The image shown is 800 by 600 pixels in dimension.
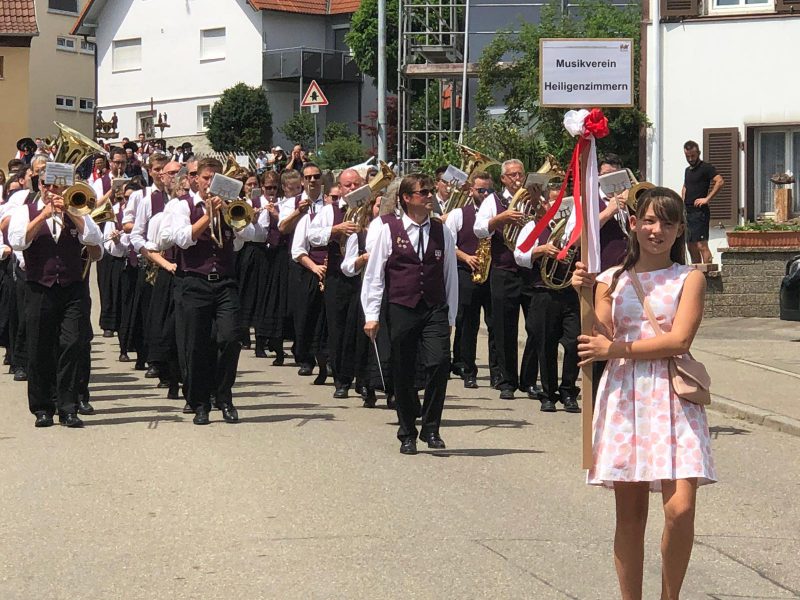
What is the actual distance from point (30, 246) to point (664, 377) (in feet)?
22.7

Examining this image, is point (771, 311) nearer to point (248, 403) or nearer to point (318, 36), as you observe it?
point (248, 403)

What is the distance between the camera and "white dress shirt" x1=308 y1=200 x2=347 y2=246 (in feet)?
47.8

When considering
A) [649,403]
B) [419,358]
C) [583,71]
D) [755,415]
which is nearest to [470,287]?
[755,415]

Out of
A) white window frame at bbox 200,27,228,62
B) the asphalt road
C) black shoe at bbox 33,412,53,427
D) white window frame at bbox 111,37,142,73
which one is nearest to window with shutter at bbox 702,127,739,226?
the asphalt road

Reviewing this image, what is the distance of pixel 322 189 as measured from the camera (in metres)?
15.6

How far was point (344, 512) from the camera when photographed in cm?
852

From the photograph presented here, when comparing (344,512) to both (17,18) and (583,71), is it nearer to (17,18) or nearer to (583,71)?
(583,71)

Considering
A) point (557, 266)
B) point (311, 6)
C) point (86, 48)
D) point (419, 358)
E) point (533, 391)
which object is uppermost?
point (311, 6)

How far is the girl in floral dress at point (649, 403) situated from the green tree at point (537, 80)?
58.1 ft

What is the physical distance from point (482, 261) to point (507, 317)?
2.24ft

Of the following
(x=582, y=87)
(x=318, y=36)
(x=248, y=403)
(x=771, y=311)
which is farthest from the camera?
(x=318, y=36)

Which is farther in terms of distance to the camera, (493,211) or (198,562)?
(493,211)

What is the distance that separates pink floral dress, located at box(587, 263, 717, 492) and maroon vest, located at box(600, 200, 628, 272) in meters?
6.02

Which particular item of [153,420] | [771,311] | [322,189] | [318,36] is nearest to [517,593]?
[153,420]
